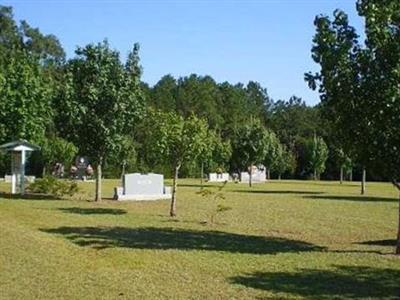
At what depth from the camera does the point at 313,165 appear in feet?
282

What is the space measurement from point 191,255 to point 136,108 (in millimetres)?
16857

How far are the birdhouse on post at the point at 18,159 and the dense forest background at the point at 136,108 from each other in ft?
5.38

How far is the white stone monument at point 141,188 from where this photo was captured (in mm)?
30562

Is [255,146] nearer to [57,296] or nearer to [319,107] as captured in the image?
[319,107]

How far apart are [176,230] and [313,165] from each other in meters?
68.9

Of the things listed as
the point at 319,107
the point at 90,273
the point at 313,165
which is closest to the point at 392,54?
the point at 319,107

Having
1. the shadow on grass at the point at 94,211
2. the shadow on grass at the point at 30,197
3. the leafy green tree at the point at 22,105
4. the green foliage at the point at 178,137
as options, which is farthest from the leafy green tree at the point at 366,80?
the leafy green tree at the point at 22,105

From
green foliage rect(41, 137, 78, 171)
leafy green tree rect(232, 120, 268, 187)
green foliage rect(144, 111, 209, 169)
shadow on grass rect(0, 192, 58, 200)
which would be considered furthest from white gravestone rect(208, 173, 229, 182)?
green foliage rect(144, 111, 209, 169)

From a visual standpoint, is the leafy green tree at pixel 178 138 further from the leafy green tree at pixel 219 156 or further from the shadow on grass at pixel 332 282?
the leafy green tree at pixel 219 156

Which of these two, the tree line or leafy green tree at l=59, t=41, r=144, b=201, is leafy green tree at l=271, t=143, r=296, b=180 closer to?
the tree line

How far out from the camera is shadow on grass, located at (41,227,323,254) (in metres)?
15.2

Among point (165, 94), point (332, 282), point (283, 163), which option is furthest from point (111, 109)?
point (165, 94)

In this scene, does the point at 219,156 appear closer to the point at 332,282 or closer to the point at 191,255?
the point at 191,255

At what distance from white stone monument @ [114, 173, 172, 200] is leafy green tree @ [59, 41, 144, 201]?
131cm
